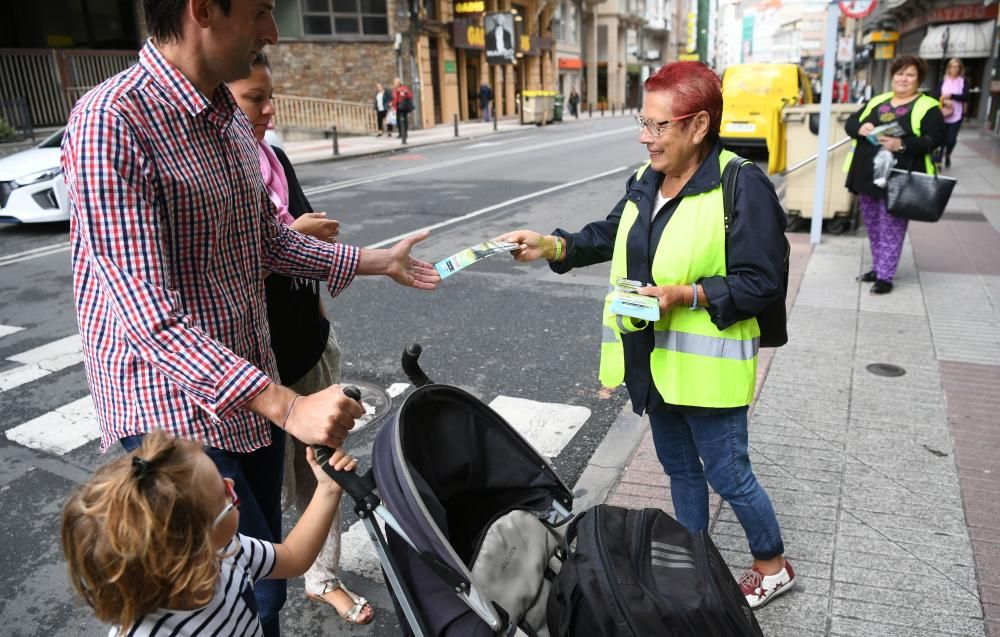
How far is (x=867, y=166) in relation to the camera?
6820 mm

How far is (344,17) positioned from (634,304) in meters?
32.3

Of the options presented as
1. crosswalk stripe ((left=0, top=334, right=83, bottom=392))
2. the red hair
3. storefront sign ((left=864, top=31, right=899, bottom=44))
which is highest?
storefront sign ((left=864, top=31, right=899, bottom=44))

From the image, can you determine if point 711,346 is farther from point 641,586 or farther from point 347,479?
point 347,479

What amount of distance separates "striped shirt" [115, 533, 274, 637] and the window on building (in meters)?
32.5

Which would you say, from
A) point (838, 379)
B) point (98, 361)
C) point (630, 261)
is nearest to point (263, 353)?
point (98, 361)

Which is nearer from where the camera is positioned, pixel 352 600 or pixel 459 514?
pixel 459 514

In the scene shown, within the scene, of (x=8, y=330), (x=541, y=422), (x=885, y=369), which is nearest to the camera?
(x=541, y=422)

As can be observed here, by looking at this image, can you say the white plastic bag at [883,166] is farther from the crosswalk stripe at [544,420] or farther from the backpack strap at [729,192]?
the backpack strap at [729,192]

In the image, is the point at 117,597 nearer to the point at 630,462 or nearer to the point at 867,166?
the point at 630,462

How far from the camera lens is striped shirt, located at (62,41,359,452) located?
5.50 ft

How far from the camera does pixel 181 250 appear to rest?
6.04ft

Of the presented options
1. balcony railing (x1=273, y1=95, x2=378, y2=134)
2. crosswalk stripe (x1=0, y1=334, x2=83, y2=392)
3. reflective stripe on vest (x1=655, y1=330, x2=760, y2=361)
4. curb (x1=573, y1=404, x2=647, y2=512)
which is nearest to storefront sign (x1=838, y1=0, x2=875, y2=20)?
curb (x1=573, y1=404, x2=647, y2=512)

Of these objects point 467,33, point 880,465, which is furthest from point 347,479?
point 467,33

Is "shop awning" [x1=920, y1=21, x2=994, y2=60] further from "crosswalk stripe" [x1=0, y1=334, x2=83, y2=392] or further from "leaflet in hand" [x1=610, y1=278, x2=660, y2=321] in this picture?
"leaflet in hand" [x1=610, y1=278, x2=660, y2=321]
